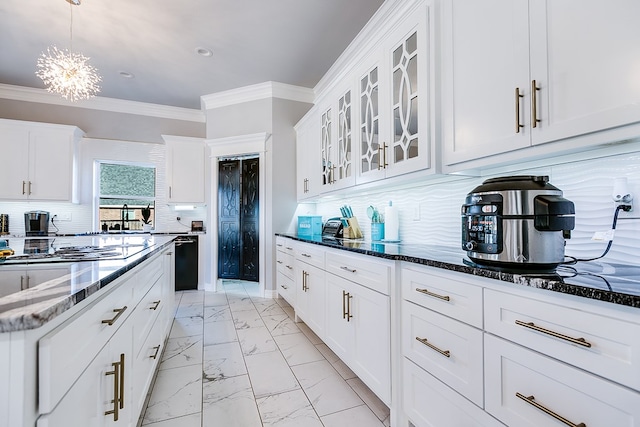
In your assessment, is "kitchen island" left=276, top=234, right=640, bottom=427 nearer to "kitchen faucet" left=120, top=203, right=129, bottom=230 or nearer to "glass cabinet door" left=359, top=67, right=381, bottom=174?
"glass cabinet door" left=359, top=67, right=381, bottom=174

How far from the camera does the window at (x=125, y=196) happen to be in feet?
16.3

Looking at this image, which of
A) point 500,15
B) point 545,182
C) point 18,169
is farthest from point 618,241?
point 18,169

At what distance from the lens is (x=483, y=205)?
1187 mm

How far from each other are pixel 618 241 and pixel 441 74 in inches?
44.3

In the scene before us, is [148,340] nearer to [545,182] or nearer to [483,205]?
[483,205]

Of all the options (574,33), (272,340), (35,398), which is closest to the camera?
(35,398)

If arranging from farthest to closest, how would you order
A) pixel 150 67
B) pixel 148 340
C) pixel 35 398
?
1. pixel 150 67
2. pixel 148 340
3. pixel 35 398

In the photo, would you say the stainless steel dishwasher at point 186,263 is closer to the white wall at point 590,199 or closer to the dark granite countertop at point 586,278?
the white wall at point 590,199

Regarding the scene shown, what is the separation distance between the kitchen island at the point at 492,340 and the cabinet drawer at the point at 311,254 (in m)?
A: 0.49

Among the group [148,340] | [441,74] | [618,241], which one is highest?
[441,74]

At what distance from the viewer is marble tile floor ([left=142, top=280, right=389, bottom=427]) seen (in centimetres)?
166

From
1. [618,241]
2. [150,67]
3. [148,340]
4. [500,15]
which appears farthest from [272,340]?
[150,67]

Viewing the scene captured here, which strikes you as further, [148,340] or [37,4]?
[37,4]

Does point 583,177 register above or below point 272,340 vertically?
above
